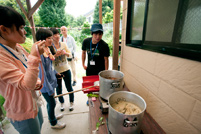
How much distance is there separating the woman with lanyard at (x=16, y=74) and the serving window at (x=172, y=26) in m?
1.24

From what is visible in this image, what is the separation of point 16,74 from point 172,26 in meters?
1.48

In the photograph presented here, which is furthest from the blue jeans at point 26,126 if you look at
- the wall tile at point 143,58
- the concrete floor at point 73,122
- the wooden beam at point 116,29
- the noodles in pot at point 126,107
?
the wooden beam at point 116,29

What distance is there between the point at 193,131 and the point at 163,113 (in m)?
0.28

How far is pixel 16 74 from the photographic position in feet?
2.45

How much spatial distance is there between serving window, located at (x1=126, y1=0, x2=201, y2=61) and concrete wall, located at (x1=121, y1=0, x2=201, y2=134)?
0.08 metres

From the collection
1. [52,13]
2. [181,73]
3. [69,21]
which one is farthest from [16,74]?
[69,21]

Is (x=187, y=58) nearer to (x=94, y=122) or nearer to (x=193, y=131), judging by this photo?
(x=193, y=131)

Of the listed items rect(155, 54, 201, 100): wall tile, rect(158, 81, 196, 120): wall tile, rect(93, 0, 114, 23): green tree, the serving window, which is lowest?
rect(158, 81, 196, 120): wall tile

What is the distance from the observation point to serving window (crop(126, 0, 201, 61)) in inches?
28.7

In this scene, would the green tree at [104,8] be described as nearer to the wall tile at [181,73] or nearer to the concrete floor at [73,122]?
the concrete floor at [73,122]

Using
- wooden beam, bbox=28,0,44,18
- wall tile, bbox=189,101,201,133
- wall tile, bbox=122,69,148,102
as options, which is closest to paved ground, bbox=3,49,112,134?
wall tile, bbox=122,69,148,102

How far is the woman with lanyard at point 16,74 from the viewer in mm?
740

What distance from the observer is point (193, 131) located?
71cm

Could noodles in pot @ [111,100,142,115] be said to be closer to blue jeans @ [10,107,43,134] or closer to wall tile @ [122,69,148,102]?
wall tile @ [122,69,148,102]
